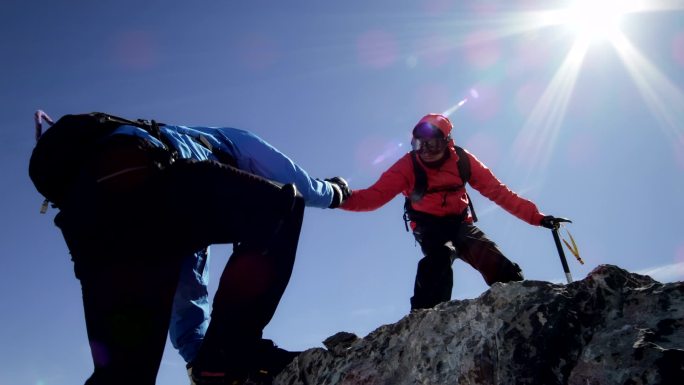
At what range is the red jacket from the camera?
7157mm

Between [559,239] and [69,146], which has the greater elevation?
[559,239]

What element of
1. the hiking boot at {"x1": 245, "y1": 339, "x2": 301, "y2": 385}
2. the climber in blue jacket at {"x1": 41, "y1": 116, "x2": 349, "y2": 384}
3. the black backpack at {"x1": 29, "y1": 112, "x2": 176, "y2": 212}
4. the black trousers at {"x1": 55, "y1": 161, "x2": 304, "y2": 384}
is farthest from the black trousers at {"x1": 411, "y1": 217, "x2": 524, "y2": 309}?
the black backpack at {"x1": 29, "y1": 112, "x2": 176, "y2": 212}

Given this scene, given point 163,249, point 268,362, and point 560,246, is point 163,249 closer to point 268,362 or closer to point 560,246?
point 268,362

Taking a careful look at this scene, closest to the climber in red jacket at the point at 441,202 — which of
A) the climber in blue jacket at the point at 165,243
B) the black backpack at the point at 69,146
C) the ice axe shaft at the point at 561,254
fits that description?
the ice axe shaft at the point at 561,254

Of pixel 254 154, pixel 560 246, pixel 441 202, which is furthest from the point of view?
pixel 441 202

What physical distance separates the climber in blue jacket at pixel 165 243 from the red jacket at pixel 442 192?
374 centimetres

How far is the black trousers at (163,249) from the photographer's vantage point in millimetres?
2881


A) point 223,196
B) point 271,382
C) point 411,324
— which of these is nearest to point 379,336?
point 411,324

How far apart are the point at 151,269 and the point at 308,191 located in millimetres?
1442

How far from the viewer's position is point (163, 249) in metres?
3.04

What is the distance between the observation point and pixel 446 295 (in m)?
6.53

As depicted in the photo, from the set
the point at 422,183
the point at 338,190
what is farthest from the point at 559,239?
the point at 338,190

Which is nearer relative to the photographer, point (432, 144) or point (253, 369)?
point (253, 369)

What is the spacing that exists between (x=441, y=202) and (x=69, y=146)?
5344 mm
